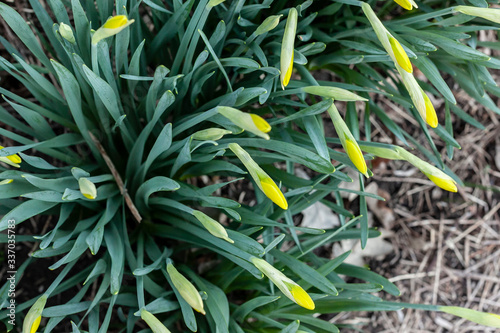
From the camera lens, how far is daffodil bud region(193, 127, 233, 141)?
93cm

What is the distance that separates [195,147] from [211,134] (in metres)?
0.07

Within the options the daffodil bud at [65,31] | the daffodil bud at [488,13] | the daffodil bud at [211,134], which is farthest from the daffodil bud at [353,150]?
the daffodil bud at [65,31]

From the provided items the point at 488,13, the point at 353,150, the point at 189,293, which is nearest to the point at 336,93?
the point at 353,150

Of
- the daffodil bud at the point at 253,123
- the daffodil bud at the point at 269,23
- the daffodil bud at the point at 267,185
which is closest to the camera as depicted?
the daffodil bud at the point at 253,123

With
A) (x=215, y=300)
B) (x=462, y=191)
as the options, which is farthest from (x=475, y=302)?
(x=215, y=300)

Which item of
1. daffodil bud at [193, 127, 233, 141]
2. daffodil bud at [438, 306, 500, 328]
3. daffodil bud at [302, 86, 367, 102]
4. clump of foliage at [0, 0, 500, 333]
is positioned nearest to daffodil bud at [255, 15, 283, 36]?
clump of foliage at [0, 0, 500, 333]

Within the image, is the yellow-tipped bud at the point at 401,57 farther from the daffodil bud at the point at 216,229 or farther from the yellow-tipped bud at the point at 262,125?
the daffodil bud at the point at 216,229

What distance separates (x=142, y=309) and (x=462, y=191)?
1.59m

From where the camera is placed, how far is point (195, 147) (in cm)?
101

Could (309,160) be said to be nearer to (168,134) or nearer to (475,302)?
(168,134)

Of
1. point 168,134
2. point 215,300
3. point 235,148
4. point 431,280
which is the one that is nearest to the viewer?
point 235,148

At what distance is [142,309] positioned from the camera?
Result: 3.17 ft

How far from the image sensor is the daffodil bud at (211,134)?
3.07 ft

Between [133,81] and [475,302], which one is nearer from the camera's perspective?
Result: [133,81]
